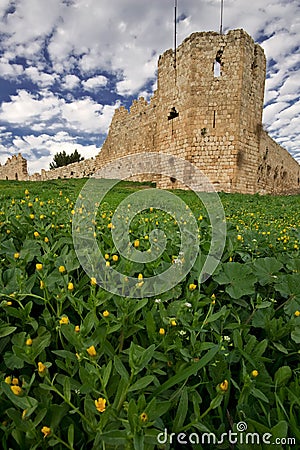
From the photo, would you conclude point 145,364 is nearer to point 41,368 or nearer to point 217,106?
point 41,368

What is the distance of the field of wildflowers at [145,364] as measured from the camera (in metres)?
0.75

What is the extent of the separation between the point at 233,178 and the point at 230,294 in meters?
15.3

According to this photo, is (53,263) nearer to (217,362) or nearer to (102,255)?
(102,255)

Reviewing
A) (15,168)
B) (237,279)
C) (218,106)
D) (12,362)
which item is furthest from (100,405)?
(15,168)

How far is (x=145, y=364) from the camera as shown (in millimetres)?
782

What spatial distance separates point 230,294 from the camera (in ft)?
4.33

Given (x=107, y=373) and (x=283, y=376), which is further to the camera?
(x=283, y=376)

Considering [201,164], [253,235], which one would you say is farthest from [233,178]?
[253,235]

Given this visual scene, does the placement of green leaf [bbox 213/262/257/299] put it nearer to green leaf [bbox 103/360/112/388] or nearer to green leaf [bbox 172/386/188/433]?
green leaf [bbox 172/386/188/433]

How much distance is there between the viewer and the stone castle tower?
15.6 meters

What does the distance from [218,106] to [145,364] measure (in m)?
16.7

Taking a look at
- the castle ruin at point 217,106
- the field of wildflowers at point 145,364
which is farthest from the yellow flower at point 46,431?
the castle ruin at point 217,106

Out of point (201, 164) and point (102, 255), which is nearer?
point (102, 255)

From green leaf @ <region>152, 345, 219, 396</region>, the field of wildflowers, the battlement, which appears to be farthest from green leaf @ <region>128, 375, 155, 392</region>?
the battlement
